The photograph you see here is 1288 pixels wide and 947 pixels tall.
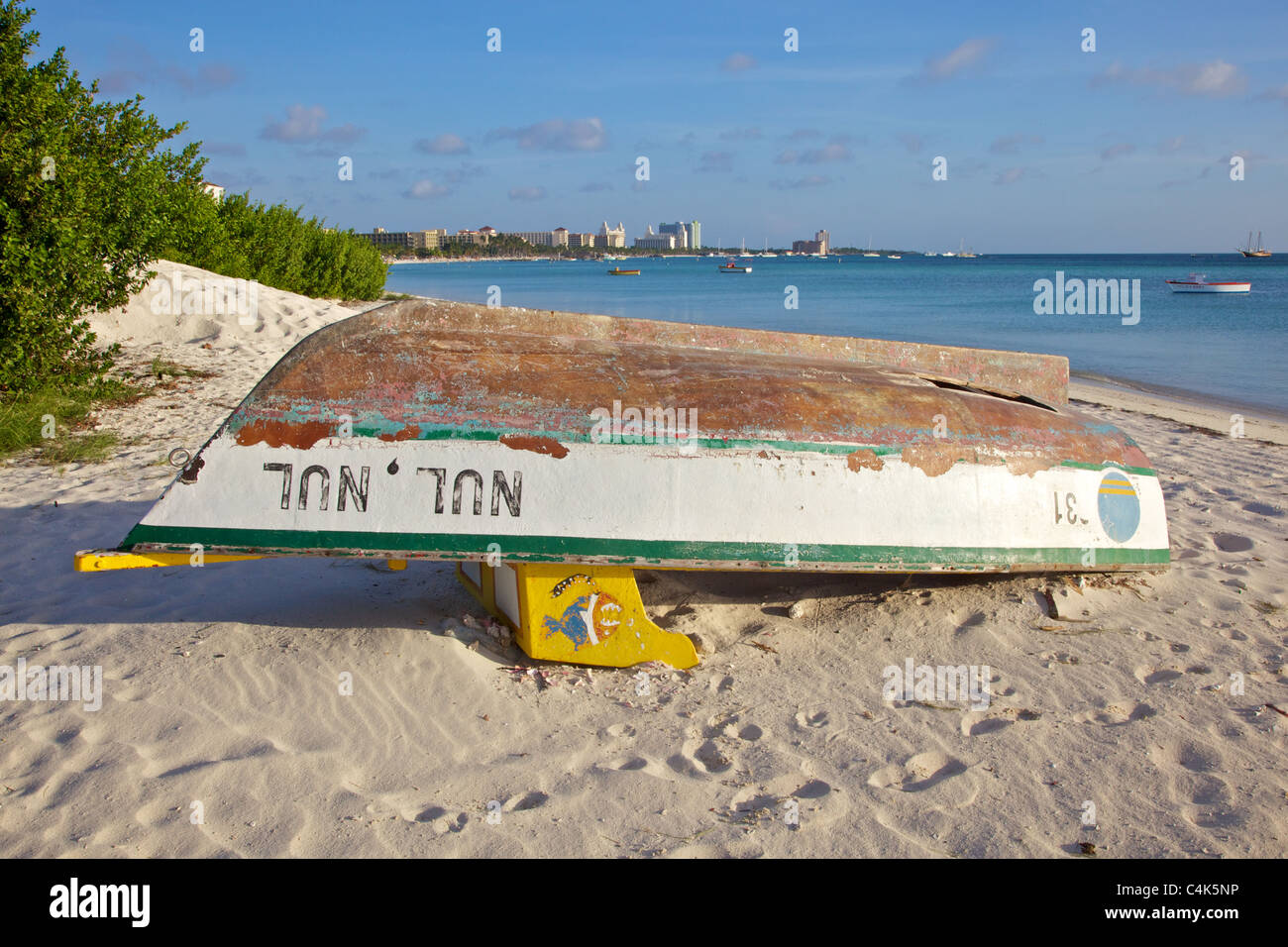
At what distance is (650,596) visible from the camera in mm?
4484

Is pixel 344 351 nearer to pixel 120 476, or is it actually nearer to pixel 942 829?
pixel 942 829

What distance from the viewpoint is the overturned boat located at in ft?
11.6

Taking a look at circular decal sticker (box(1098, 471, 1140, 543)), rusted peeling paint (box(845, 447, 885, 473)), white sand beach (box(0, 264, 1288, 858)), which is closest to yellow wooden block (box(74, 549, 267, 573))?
white sand beach (box(0, 264, 1288, 858))

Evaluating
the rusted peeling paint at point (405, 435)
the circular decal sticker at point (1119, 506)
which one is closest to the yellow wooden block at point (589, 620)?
the rusted peeling paint at point (405, 435)

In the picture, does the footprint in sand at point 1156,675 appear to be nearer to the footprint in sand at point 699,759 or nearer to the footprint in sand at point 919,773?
the footprint in sand at point 919,773

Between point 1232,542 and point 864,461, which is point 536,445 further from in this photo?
point 1232,542

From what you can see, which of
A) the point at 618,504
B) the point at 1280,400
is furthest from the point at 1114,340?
the point at 618,504

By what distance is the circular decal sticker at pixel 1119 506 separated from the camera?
13.8 ft

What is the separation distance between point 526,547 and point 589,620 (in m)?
0.44

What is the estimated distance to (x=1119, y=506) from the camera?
167 inches

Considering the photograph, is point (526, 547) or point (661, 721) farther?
point (526, 547)

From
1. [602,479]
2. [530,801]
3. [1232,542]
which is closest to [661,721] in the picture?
[530,801]

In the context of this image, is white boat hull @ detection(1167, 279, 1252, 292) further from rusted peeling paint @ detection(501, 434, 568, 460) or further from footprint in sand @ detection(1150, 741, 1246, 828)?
rusted peeling paint @ detection(501, 434, 568, 460)

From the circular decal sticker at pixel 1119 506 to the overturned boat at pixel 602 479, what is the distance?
1 cm
